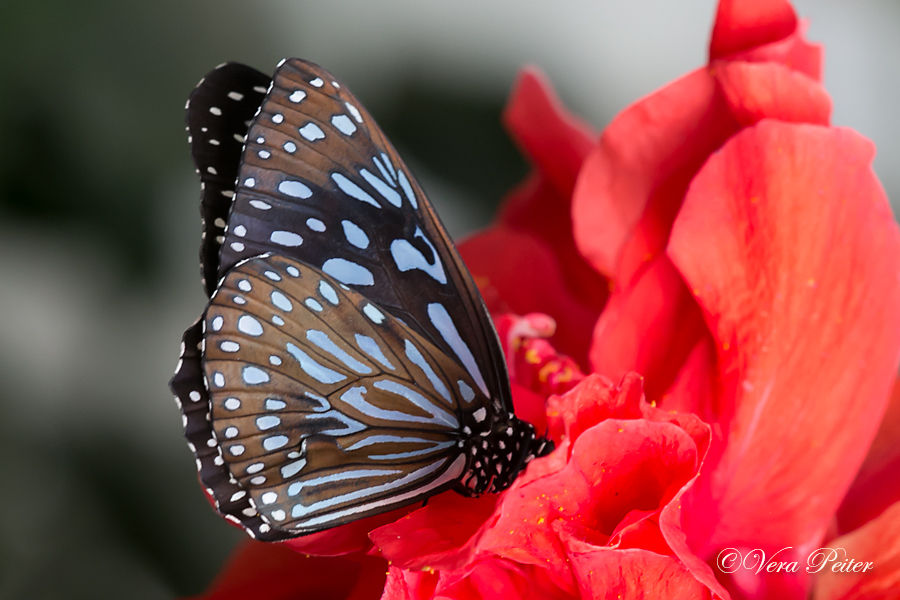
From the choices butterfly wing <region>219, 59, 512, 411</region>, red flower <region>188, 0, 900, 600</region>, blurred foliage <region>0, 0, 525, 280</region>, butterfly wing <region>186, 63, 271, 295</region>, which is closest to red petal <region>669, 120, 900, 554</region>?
red flower <region>188, 0, 900, 600</region>

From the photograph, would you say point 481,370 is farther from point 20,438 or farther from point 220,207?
point 20,438

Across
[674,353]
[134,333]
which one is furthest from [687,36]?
[134,333]

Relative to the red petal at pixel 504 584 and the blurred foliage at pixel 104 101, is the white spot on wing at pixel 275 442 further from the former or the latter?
the blurred foliage at pixel 104 101

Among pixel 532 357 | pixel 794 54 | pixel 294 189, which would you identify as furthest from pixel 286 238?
pixel 794 54

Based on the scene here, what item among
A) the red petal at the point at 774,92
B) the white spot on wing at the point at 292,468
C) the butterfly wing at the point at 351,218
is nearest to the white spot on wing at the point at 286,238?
the butterfly wing at the point at 351,218

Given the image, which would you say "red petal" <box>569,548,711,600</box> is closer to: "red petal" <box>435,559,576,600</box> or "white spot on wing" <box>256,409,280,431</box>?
"red petal" <box>435,559,576,600</box>

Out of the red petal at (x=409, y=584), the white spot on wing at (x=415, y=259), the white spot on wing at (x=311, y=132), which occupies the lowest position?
the red petal at (x=409, y=584)

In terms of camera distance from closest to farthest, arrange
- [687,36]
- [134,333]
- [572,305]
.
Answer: [572,305] → [134,333] → [687,36]
